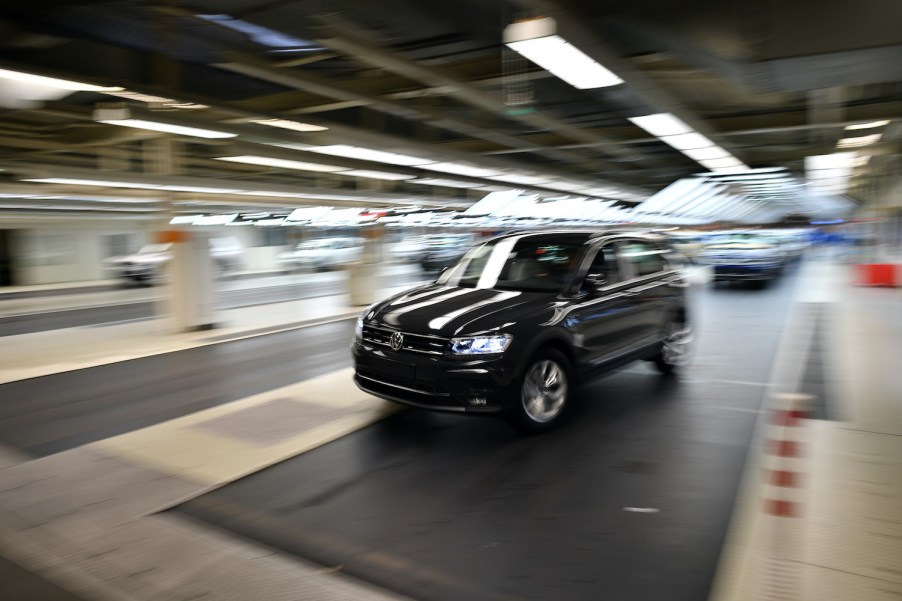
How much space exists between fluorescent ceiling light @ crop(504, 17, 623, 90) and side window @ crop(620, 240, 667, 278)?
1.94m

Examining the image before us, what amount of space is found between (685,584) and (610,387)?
14.0 feet

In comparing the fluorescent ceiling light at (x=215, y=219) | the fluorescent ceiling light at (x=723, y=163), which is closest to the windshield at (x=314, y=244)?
the fluorescent ceiling light at (x=215, y=219)

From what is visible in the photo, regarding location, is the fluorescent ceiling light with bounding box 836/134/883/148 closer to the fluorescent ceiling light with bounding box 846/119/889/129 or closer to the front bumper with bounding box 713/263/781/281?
the fluorescent ceiling light with bounding box 846/119/889/129

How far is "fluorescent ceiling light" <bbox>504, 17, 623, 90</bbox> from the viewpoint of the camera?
4.88 metres

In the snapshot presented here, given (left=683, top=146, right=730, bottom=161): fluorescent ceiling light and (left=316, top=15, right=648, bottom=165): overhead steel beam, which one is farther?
(left=683, top=146, right=730, bottom=161): fluorescent ceiling light

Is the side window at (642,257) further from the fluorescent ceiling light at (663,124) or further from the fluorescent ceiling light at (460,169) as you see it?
the fluorescent ceiling light at (460,169)

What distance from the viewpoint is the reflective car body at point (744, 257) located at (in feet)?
60.8

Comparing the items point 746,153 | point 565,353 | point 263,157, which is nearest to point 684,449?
point 565,353

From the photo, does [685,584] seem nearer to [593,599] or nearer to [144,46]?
[593,599]

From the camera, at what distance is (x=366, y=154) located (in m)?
10.2

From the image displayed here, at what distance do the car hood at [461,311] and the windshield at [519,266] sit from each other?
0.22 metres

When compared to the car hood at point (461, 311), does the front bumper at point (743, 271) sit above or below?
below

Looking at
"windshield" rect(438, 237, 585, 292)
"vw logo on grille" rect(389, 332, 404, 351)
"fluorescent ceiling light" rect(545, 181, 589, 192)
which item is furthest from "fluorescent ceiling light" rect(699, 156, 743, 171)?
"vw logo on grille" rect(389, 332, 404, 351)

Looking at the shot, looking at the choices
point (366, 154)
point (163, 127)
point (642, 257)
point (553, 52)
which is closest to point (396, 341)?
point (553, 52)
